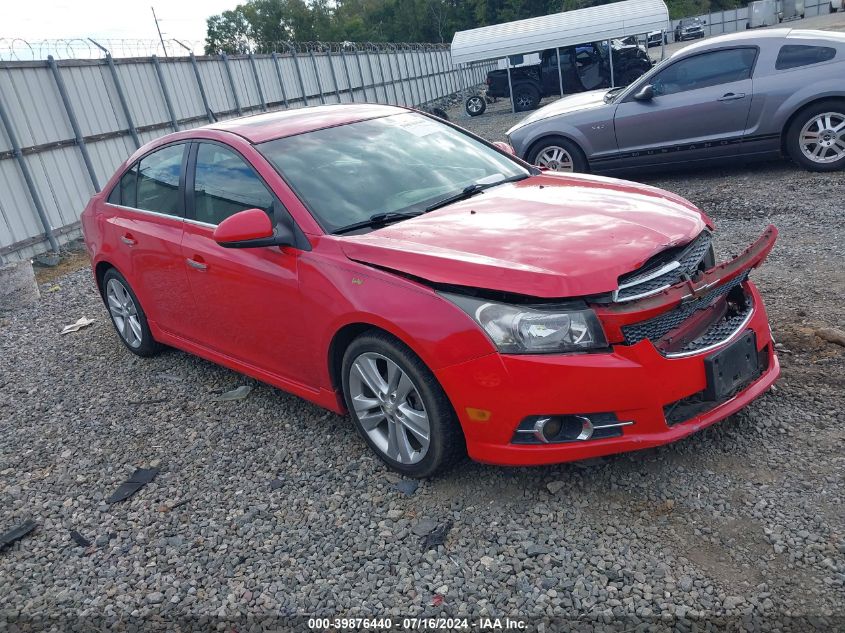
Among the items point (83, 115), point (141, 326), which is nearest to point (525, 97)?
point (83, 115)

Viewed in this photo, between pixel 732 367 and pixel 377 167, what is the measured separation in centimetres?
217

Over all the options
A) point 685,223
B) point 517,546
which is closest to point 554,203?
point 685,223

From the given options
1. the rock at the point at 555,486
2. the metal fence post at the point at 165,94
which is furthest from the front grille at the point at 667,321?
the metal fence post at the point at 165,94

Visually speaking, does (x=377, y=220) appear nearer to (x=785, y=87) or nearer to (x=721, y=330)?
(x=721, y=330)

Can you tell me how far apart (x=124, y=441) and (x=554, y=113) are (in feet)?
23.7

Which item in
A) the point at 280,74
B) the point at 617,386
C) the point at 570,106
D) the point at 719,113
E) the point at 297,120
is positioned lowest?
the point at 617,386

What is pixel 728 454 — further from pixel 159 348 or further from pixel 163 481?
pixel 159 348

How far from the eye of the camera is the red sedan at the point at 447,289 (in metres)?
2.83

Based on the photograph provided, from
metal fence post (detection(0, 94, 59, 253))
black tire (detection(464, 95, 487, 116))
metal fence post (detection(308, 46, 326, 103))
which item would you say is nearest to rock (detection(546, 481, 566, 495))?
metal fence post (detection(0, 94, 59, 253))

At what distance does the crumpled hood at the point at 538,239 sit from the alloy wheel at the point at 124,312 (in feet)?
9.08

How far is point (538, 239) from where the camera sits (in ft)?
10.2

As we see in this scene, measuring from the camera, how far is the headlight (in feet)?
9.25

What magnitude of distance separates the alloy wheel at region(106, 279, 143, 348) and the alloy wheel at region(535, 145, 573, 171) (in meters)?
5.90

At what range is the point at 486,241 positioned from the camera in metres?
3.14
